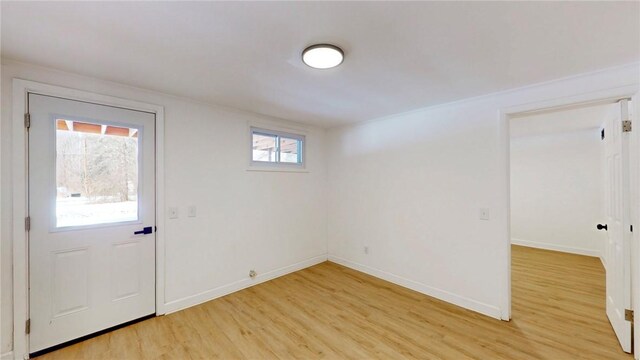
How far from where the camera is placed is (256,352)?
83.8 inches

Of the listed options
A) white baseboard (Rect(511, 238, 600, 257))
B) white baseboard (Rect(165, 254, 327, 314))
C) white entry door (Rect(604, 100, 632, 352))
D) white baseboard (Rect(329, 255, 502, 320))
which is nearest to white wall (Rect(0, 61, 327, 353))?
white baseboard (Rect(165, 254, 327, 314))

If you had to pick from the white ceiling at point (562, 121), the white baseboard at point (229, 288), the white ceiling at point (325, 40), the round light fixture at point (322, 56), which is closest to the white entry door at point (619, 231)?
the white ceiling at point (325, 40)

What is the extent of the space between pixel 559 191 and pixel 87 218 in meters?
7.38

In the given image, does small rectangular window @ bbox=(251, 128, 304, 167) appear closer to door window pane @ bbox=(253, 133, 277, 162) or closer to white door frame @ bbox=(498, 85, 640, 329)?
door window pane @ bbox=(253, 133, 277, 162)

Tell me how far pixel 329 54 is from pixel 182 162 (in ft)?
6.75

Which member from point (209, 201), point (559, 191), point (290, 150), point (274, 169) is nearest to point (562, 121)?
point (559, 191)

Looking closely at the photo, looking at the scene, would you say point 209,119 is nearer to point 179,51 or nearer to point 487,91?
point 179,51

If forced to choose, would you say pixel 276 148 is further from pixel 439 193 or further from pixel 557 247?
pixel 557 247

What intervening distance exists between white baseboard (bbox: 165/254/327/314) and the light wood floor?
9 cm

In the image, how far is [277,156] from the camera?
3.83 m

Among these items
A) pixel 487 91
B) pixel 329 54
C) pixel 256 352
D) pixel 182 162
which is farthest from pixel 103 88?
pixel 487 91

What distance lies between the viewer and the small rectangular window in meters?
3.58

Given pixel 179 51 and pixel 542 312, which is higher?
pixel 179 51

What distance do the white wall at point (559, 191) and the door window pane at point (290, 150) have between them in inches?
190
